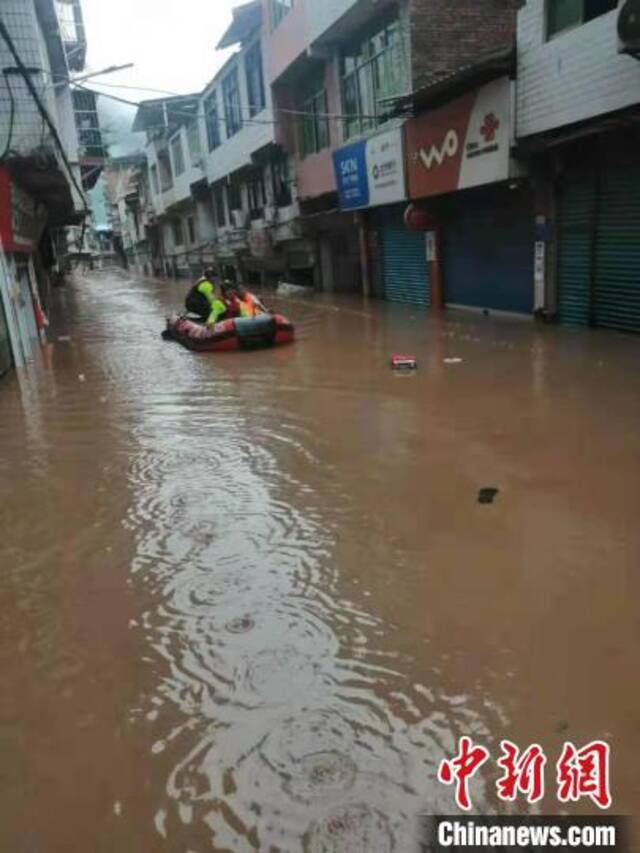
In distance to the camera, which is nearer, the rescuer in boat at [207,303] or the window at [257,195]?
the rescuer in boat at [207,303]

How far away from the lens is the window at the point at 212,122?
29.4m

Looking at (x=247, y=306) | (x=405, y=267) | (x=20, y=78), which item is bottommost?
(x=247, y=306)

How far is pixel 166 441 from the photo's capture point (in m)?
7.18

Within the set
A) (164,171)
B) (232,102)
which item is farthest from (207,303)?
(164,171)

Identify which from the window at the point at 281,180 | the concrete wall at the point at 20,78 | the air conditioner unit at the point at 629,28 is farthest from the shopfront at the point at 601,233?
the window at the point at 281,180

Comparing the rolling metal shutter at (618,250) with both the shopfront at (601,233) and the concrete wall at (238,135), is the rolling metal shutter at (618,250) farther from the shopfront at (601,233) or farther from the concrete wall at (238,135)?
the concrete wall at (238,135)

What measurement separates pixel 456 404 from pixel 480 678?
197 inches

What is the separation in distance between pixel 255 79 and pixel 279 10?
11.9ft

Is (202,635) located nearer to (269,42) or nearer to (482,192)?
(482,192)

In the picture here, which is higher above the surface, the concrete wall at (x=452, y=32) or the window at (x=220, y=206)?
the concrete wall at (x=452, y=32)

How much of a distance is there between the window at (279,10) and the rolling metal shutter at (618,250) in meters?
12.7

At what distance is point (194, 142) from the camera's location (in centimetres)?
3516

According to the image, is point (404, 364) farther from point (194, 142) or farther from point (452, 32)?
point (194, 142)

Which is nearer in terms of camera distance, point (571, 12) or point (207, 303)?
point (571, 12)
